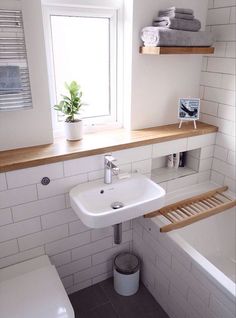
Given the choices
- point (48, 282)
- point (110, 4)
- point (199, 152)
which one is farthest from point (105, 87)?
point (48, 282)

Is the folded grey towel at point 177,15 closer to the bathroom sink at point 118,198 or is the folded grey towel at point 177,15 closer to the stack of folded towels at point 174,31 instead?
the stack of folded towels at point 174,31

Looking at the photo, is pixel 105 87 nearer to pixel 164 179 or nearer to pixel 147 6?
pixel 147 6

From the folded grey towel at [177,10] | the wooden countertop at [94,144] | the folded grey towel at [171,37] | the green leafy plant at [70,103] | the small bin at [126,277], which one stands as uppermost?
the folded grey towel at [177,10]

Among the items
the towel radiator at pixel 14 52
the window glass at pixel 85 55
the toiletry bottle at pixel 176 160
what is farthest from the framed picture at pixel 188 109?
the towel radiator at pixel 14 52

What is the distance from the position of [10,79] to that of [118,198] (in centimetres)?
93

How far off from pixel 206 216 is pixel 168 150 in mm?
517

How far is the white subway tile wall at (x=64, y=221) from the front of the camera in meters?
1.59

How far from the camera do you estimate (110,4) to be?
1831 millimetres

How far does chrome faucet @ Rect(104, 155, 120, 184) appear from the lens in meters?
1.62

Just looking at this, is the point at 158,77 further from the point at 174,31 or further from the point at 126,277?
the point at 126,277

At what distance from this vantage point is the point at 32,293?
1.46 m

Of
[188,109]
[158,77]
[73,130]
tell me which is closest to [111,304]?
[73,130]

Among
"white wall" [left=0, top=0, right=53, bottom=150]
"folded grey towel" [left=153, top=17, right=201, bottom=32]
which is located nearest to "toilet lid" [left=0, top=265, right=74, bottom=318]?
"white wall" [left=0, top=0, right=53, bottom=150]

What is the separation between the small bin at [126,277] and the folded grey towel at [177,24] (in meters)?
1.62
